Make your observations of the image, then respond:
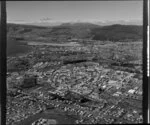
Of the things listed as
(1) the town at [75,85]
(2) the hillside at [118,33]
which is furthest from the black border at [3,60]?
(2) the hillside at [118,33]

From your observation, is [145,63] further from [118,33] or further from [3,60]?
[3,60]

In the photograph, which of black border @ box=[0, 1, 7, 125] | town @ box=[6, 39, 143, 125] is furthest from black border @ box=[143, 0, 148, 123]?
black border @ box=[0, 1, 7, 125]

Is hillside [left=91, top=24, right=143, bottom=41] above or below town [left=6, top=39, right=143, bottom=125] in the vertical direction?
above

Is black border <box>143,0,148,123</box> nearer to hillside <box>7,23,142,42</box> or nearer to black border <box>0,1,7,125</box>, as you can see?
hillside <box>7,23,142,42</box>

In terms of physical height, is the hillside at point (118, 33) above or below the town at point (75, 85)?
above

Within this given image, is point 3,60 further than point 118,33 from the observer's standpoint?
No

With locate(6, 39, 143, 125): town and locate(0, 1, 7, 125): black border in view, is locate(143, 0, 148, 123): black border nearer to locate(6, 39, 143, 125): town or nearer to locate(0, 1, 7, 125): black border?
locate(6, 39, 143, 125): town

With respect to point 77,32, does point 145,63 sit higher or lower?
lower

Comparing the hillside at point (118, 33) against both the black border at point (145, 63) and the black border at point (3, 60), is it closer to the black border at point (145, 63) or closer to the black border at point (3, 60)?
the black border at point (145, 63)

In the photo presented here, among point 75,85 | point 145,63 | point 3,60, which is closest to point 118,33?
point 145,63

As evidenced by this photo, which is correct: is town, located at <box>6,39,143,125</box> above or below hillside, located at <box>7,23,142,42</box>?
below

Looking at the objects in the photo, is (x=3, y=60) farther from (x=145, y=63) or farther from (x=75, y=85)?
(x=145, y=63)

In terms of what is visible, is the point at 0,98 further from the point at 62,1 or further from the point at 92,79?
the point at 62,1

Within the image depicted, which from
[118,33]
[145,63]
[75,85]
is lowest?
[75,85]
